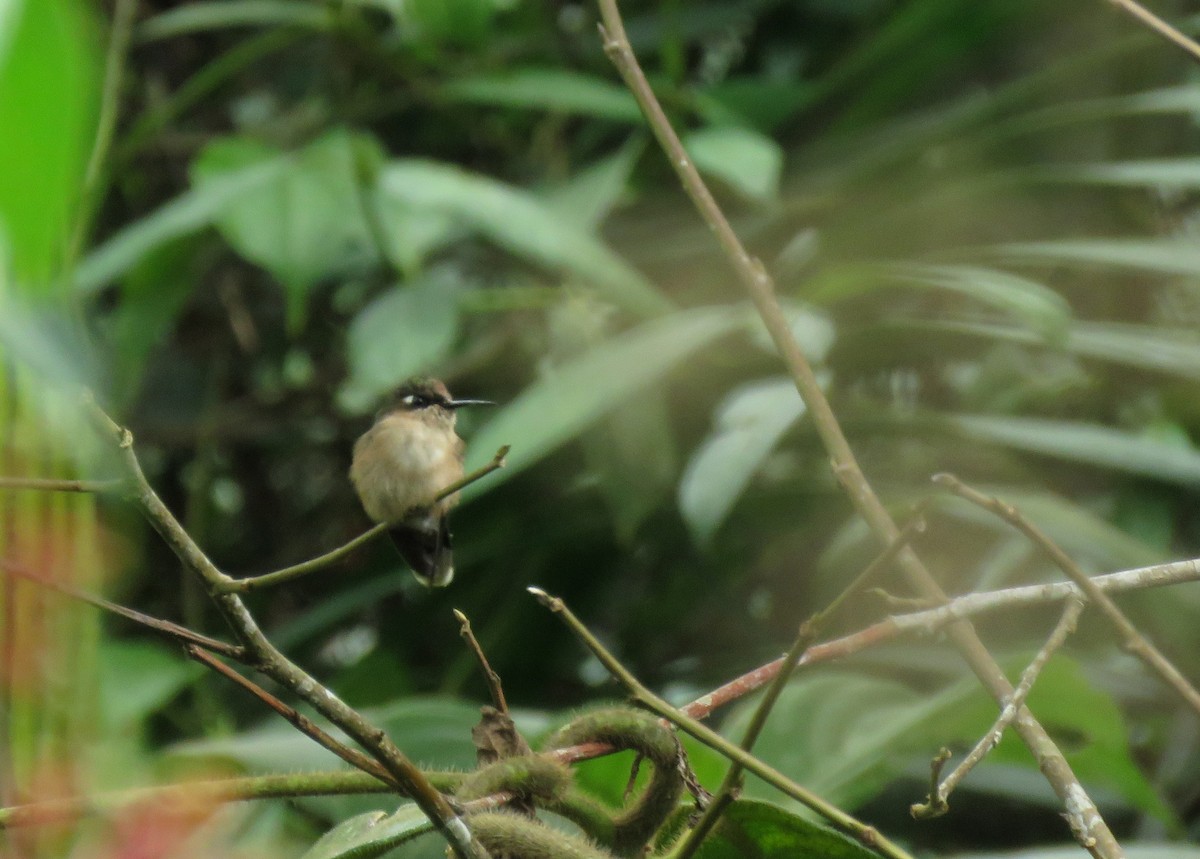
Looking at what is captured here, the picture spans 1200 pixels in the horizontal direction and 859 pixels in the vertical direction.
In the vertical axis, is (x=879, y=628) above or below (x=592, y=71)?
below

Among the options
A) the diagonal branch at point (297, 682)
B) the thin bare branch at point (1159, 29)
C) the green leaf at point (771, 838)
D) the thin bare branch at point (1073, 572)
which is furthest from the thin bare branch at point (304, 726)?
the thin bare branch at point (1159, 29)

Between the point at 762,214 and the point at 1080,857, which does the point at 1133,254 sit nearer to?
the point at 762,214

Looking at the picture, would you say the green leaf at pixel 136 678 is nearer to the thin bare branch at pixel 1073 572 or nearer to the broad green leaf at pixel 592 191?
the broad green leaf at pixel 592 191

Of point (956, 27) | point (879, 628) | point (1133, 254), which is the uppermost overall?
point (956, 27)

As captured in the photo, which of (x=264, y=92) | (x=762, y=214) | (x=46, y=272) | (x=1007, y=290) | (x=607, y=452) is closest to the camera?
(x=46, y=272)

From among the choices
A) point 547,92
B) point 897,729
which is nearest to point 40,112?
point 897,729

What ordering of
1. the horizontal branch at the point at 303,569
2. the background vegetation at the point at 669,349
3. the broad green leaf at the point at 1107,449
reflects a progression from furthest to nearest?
the broad green leaf at the point at 1107,449 < the background vegetation at the point at 669,349 < the horizontal branch at the point at 303,569

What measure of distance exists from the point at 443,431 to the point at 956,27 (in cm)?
164

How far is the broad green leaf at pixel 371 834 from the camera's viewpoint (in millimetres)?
1058

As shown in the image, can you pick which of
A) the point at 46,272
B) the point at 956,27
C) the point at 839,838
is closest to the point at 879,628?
the point at 839,838

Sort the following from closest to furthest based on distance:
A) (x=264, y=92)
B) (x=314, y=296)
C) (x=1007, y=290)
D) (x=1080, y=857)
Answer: (x=1080, y=857), (x=1007, y=290), (x=314, y=296), (x=264, y=92)

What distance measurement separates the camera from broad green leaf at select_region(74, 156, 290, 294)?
9.37ft

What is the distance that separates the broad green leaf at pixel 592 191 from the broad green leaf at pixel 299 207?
0.41 meters

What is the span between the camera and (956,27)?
329cm
